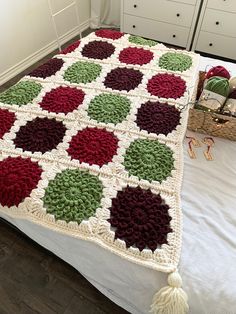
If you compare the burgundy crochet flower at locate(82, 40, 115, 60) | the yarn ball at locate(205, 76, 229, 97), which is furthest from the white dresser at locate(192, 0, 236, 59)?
the yarn ball at locate(205, 76, 229, 97)

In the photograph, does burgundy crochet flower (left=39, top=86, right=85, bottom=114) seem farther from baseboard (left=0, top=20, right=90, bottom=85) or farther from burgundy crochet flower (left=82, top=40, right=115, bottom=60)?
baseboard (left=0, top=20, right=90, bottom=85)

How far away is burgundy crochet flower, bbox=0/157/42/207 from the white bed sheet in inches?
3.9

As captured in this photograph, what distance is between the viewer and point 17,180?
3.19ft

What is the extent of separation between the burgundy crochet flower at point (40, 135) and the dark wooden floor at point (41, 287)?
1.55 ft

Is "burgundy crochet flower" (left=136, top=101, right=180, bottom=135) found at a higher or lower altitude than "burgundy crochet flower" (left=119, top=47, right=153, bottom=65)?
lower

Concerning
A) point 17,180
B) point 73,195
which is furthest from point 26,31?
point 73,195

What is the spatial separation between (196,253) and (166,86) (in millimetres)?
830

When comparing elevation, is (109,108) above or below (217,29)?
above

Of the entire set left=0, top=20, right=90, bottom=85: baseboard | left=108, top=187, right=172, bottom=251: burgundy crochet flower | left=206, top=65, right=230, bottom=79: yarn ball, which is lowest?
left=0, top=20, right=90, bottom=85: baseboard

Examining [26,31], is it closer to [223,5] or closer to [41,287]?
[223,5]

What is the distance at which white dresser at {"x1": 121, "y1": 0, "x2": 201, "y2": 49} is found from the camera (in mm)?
2461

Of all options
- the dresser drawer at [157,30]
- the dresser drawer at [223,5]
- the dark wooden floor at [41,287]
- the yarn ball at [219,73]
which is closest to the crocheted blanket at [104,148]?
the yarn ball at [219,73]

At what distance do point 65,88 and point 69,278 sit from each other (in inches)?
35.1

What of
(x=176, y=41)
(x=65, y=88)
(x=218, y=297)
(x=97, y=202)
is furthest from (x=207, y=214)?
A: (x=176, y=41)
